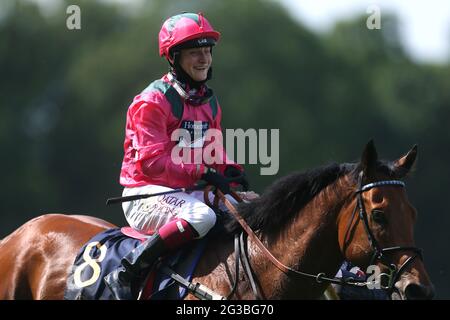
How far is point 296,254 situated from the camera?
20.5ft

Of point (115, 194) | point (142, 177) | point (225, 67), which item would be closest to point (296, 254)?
point (142, 177)

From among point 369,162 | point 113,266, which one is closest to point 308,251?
point 369,162

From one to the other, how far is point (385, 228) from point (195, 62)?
1929 mm

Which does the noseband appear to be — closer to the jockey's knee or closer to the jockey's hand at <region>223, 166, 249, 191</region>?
the jockey's knee

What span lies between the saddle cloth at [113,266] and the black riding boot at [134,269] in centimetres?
7

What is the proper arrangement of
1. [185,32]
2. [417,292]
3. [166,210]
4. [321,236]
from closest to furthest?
[417,292] < [321,236] < [166,210] < [185,32]

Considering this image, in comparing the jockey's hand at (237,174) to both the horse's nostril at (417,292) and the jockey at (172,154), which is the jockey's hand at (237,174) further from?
the horse's nostril at (417,292)

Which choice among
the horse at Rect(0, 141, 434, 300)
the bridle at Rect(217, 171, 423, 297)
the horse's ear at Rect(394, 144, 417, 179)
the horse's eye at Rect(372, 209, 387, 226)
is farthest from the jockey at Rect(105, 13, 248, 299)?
the horse's ear at Rect(394, 144, 417, 179)

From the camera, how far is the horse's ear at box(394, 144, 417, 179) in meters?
6.02

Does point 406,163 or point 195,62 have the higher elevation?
point 195,62

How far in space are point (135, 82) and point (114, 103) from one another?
1.41m

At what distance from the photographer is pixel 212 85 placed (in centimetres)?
4194

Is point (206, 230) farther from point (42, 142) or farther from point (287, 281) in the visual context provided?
point (42, 142)

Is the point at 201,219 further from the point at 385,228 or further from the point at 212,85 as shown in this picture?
the point at 212,85
